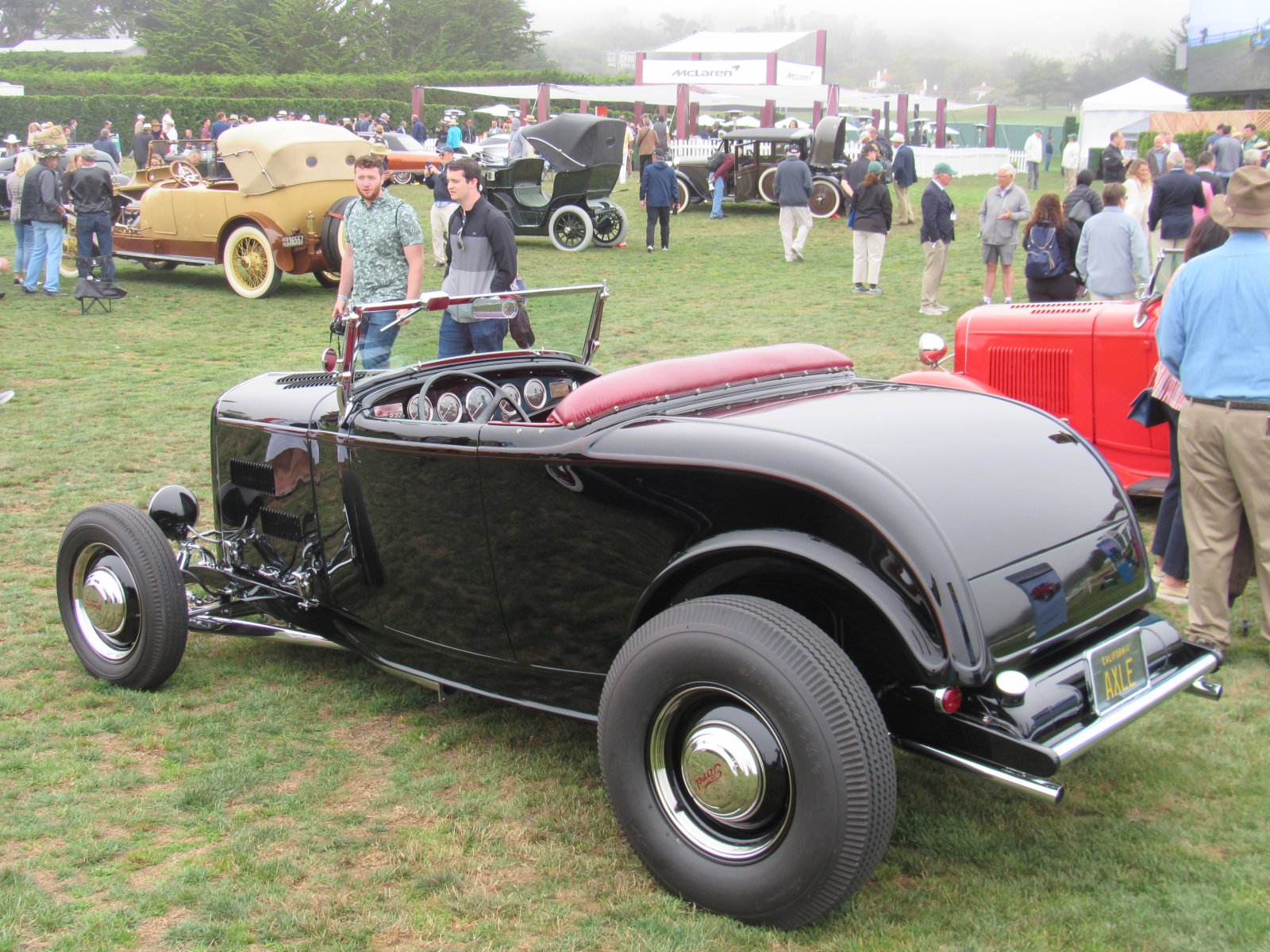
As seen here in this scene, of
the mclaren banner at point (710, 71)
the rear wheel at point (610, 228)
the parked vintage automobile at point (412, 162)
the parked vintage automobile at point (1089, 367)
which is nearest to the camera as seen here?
the parked vintage automobile at point (1089, 367)

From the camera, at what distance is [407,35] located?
71.8 meters

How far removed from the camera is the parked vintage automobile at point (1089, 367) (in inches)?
236

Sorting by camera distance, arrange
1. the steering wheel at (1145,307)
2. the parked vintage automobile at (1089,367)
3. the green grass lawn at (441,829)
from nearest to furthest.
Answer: the green grass lawn at (441,829), the steering wheel at (1145,307), the parked vintage automobile at (1089,367)

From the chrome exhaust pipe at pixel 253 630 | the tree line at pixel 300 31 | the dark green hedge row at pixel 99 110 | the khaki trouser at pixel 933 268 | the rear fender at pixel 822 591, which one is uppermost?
the tree line at pixel 300 31

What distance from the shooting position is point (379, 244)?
21.8 feet

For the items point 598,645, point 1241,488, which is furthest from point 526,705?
point 1241,488

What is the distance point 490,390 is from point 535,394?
22cm

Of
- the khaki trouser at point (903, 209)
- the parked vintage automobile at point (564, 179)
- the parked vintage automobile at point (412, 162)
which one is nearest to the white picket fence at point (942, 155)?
the parked vintage automobile at point (412, 162)

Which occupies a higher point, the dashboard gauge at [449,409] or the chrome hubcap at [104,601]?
the dashboard gauge at [449,409]

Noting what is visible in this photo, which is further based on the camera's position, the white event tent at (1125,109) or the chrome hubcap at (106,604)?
the white event tent at (1125,109)

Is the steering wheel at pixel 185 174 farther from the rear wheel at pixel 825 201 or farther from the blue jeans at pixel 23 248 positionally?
the rear wheel at pixel 825 201

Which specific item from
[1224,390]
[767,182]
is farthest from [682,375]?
[767,182]

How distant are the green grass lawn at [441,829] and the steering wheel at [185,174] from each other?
1054 centimetres

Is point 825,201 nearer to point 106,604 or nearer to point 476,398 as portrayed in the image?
point 476,398
